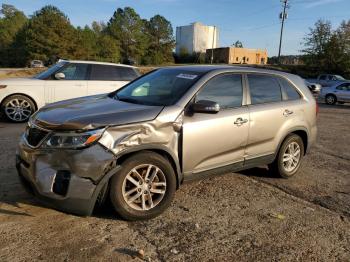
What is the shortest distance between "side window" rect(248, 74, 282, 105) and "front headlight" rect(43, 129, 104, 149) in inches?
90.7

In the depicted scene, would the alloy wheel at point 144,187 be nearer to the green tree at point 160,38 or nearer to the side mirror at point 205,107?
the side mirror at point 205,107

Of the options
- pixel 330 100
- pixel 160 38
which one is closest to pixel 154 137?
pixel 330 100

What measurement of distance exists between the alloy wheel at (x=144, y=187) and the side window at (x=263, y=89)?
5.84 feet

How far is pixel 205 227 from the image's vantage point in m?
3.95

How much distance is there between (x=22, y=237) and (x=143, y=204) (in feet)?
3.96

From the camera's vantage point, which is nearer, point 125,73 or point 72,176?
point 72,176

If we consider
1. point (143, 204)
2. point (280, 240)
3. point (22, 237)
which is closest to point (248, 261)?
point (280, 240)

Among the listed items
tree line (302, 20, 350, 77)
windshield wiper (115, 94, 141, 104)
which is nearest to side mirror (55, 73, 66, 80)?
windshield wiper (115, 94, 141, 104)

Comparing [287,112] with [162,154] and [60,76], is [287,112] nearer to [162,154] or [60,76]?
[162,154]

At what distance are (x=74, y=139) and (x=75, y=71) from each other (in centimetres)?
699

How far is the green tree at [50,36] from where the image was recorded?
6938cm

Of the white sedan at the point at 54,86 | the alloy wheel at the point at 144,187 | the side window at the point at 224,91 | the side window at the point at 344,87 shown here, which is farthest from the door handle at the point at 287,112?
the side window at the point at 344,87

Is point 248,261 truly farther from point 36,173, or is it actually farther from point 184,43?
point 184,43

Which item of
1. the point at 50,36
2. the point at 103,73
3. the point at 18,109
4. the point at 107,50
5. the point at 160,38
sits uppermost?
the point at 160,38
